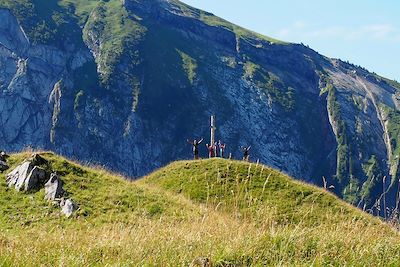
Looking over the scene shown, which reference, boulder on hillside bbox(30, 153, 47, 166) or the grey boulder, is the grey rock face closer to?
the grey boulder

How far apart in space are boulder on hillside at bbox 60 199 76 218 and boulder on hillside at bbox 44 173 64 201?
3.18 feet

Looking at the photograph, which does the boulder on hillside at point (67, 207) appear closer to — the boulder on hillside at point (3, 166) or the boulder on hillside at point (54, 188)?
the boulder on hillside at point (54, 188)

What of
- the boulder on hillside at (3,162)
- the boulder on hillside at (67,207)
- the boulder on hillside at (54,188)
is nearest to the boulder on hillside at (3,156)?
the boulder on hillside at (3,162)

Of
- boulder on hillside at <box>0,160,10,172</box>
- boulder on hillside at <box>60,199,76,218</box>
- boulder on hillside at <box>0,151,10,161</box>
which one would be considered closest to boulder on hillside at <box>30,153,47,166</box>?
boulder on hillside at <box>0,160,10,172</box>

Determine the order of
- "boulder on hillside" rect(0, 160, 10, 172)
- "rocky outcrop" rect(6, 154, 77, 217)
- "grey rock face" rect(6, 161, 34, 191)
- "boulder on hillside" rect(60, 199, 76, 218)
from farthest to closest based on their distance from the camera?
"boulder on hillside" rect(0, 160, 10, 172) < "grey rock face" rect(6, 161, 34, 191) < "rocky outcrop" rect(6, 154, 77, 217) < "boulder on hillside" rect(60, 199, 76, 218)

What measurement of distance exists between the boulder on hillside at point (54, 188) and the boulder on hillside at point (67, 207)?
970 millimetres

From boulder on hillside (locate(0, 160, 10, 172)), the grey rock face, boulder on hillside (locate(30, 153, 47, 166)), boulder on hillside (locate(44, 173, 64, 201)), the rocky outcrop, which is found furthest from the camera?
boulder on hillside (locate(0, 160, 10, 172))

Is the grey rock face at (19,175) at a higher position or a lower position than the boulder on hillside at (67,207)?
lower

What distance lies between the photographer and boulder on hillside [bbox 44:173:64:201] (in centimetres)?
2528

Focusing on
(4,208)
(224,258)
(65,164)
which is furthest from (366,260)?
(65,164)

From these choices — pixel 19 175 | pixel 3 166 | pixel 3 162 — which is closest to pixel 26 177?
pixel 19 175

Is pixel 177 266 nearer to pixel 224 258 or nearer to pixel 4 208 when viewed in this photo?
pixel 224 258

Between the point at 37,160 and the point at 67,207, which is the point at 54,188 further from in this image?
the point at 37,160

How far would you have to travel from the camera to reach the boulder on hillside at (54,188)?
25.3 metres
